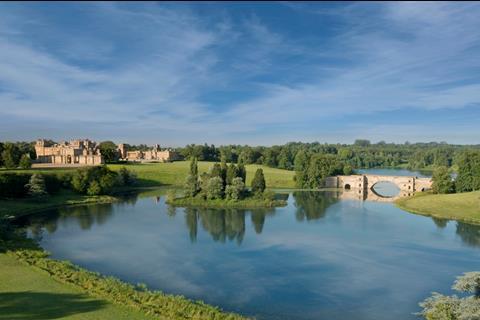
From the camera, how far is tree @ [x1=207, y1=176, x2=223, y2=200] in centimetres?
4738

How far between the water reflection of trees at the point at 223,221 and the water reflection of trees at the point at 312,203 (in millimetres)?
3793

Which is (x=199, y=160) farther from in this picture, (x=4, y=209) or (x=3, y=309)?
(x=3, y=309)

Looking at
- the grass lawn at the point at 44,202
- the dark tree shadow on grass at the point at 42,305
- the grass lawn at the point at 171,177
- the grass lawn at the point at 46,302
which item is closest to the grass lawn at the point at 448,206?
the grass lawn at the point at 171,177

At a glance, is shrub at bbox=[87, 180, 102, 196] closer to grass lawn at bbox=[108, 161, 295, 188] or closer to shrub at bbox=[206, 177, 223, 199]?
shrub at bbox=[206, 177, 223, 199]

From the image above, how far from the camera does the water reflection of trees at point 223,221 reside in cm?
3359

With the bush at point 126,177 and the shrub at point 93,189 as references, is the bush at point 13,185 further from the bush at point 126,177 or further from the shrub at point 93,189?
the bush at point 126,177

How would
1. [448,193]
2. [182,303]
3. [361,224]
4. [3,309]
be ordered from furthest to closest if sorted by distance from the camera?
[448,193] → [361,224] → [182,303] → [3,309]

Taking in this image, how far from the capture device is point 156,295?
18.1 meters

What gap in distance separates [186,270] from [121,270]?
12.4 feet

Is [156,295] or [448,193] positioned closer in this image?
[156,295]

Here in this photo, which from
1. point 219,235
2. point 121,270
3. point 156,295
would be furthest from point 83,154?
point 156,295

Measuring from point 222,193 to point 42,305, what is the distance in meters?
32.9

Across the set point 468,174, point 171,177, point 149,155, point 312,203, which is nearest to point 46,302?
point 312,203

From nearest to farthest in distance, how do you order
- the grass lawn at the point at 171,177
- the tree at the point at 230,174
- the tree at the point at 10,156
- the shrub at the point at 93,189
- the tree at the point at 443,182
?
the tree at the point at 230,174
the shrub at the point at 93,189
the tree at the point at 443,182
the tree at the point at 10,156
the grass lawn at the point at 171,177
